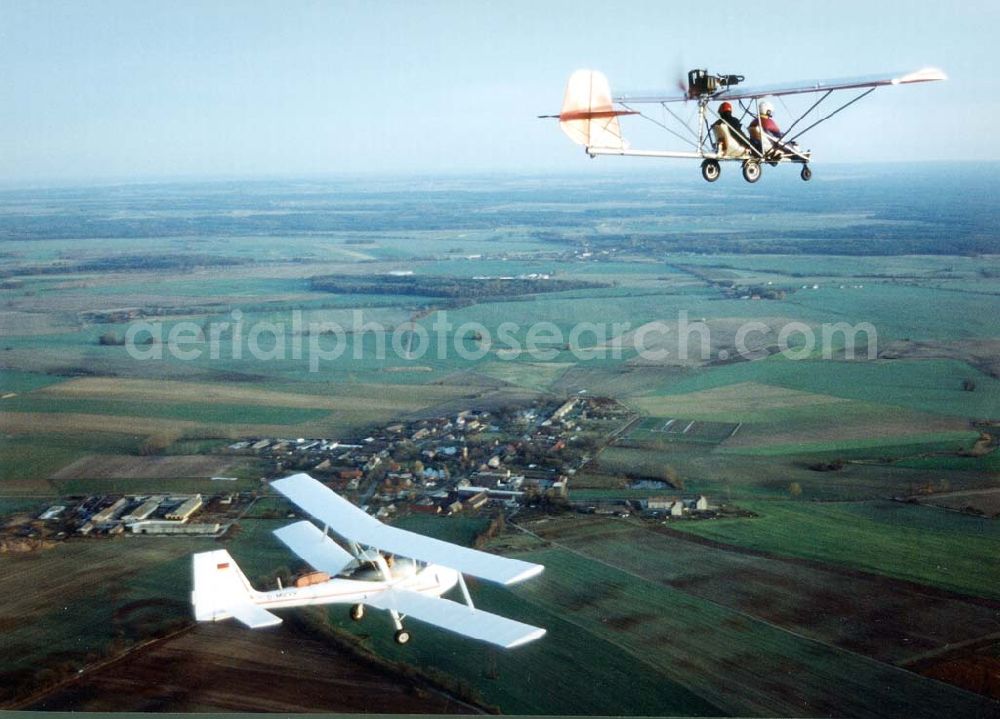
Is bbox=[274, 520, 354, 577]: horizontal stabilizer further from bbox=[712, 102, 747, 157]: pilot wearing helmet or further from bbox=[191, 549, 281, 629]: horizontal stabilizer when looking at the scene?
bbox=[712, 102, 747, 157]: pilot wearing helmet

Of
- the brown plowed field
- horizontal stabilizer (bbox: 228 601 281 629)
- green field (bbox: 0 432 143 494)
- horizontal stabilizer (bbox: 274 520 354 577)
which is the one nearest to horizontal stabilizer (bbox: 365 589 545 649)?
horizontal stabilizer (bbox: 274 520 354 577)

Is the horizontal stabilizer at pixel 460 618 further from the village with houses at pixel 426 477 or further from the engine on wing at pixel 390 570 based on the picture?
the village with houses at pixel 426 477

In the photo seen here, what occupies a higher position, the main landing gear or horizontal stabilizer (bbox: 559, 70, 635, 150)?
horizontal stabilizer (bbox: 559, 70, 635, 150)

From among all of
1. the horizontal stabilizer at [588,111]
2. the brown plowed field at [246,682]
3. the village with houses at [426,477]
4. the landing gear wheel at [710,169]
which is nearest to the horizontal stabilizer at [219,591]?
the brown plowed field at [246,682]

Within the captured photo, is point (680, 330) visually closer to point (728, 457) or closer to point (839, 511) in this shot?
point (728, 457)

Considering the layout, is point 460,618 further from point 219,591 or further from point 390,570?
point 219,591
